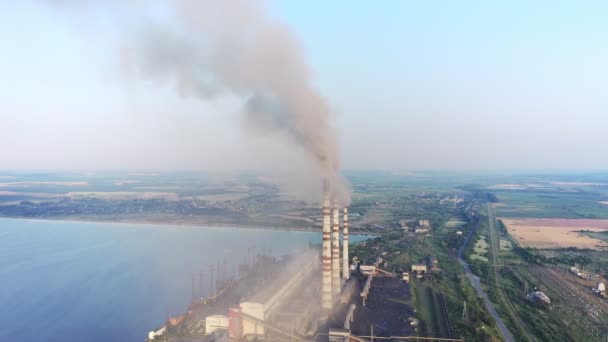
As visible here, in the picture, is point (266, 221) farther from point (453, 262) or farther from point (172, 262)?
point (453, 262)

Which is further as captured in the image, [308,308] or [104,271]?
[104,271]

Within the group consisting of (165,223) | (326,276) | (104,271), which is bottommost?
(104,271)

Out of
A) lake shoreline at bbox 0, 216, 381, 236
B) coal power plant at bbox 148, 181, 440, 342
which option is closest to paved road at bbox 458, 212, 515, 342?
coal power plant at bbox 148, 181, 440, 342

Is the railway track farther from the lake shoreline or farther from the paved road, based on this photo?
the lake shoreline

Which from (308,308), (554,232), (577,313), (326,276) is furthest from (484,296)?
(554,232)

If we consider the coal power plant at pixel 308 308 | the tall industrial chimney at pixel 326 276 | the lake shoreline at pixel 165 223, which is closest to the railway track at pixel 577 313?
the coal power plant at pixel 308 308

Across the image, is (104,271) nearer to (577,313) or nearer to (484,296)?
(484,296)
